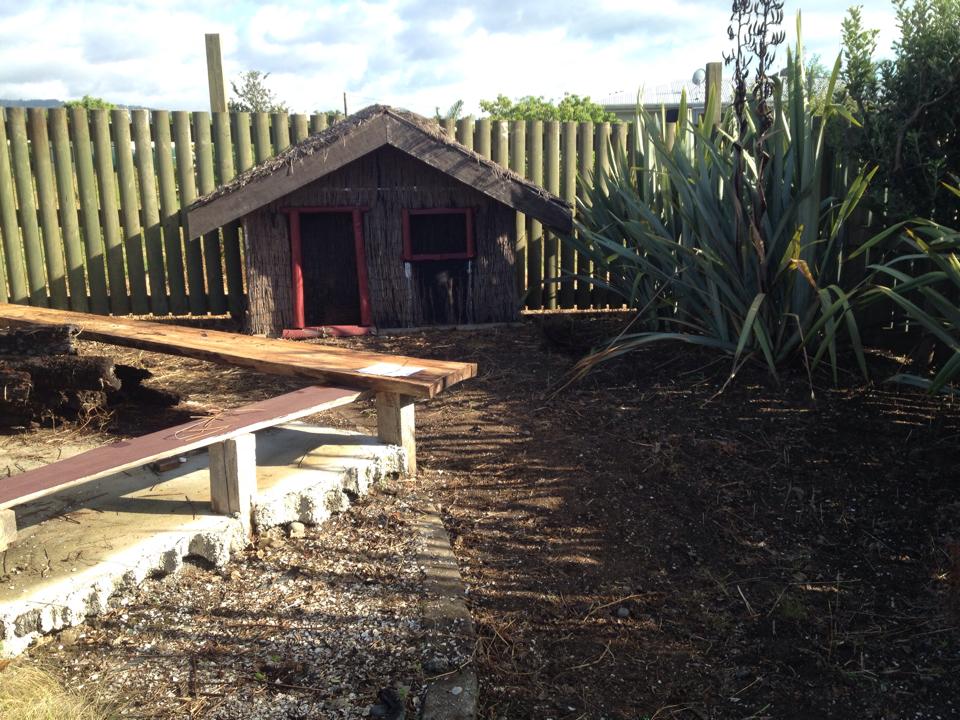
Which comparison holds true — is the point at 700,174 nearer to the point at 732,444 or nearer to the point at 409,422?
the point at 732,444

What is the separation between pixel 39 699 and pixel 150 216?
6.04 meters

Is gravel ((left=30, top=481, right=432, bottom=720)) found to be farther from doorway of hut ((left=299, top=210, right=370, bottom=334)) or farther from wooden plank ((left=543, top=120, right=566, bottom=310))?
wooden plank ((left=543, top=120, right=566, bottom=310))

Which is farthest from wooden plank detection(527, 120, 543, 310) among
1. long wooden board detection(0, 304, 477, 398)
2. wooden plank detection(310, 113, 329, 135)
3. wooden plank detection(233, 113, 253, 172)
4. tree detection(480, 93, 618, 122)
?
tree detection(480, 93, 618, 122)

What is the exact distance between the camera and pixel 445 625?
261cm

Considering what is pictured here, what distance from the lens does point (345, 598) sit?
276cm

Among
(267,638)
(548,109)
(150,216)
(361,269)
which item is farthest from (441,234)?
(548,109)

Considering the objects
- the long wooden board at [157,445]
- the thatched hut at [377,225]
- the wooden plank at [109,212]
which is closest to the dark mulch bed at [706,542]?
the long wooden board at [157,445]

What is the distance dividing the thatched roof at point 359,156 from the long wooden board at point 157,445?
3.19m

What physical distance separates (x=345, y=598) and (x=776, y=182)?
331 cm

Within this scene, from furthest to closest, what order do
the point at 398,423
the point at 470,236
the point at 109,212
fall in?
the point at 109,212 < the point at 470,236 < the point at 398,423

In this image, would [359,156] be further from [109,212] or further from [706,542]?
[706,542]

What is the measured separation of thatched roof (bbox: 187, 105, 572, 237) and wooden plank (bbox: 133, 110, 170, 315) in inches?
52.4

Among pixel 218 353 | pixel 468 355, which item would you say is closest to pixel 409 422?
pixel 218 353

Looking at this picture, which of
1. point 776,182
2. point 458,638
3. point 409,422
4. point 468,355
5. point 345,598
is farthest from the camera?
point 468,355
